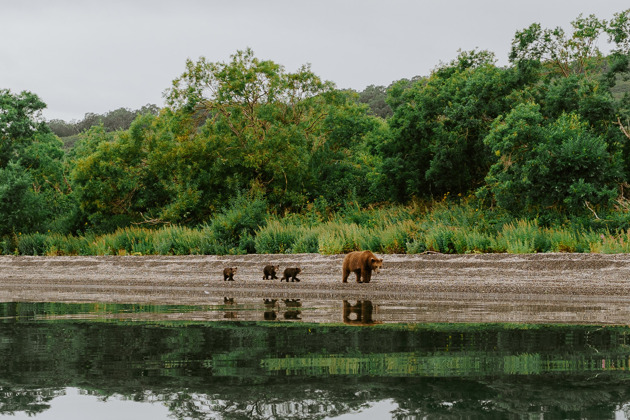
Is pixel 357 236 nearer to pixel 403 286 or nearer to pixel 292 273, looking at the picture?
pixel 292 273

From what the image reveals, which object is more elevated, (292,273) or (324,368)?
(324,368)

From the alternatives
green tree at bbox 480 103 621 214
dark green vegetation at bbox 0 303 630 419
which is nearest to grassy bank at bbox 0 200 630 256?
green tree at bbox 480 103 621 214

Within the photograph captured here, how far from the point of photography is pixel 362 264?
60.4 feet

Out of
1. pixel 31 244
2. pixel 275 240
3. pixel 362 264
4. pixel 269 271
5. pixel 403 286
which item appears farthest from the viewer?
pixel 31 244

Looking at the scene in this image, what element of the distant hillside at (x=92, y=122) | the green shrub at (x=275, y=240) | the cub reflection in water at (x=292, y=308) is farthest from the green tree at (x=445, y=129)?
the distant hillside at (x=92, y=122)

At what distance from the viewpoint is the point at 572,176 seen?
21203 mm

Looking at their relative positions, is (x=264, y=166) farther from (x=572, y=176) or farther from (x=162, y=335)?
(x=162, y=335)

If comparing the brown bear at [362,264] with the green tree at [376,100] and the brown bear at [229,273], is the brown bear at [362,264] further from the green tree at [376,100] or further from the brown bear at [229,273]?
the green tree at [376,100]

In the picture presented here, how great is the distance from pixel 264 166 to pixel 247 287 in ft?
33.1

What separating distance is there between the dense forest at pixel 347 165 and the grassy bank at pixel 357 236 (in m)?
0.08

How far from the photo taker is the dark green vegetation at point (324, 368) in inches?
187

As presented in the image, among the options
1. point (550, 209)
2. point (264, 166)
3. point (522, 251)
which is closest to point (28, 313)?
point (522, 251)

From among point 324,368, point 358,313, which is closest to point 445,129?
point 358,313

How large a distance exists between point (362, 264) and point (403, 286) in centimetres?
122
